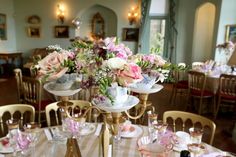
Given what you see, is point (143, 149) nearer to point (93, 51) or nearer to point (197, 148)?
point (197, 148)

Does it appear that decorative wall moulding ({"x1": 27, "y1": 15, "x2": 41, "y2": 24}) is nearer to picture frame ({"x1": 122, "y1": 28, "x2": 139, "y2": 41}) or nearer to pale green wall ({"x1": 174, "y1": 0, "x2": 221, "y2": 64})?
picture frame ({"x1": 122, "y1": 28, "x2": 139, "y2": 41})

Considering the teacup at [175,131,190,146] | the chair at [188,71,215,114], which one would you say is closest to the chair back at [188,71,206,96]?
the chair at [188,71,215,114]

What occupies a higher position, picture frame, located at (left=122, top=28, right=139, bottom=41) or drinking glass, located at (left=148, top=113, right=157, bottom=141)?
picture frame, located at (left=122, top=28, right=139, bottom=41)

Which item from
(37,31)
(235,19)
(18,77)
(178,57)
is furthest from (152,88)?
(37,31)

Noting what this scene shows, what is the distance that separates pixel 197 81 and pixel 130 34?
14.7ft

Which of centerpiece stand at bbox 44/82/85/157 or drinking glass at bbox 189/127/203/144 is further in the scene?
drinking glass at bbox 189/127/203/144

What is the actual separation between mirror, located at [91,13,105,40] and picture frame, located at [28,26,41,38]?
2121 mm

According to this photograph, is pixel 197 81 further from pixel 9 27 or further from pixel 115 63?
pixel 9 27

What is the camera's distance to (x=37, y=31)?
9.34 m

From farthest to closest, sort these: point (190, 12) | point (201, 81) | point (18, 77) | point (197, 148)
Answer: point (190, 12)
point (201, 81)
point (18, 77)
point (197, 148)

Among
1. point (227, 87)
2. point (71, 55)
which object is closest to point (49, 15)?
point (227, 87)

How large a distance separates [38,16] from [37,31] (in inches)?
22.7

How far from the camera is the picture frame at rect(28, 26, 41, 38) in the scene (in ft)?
30.6

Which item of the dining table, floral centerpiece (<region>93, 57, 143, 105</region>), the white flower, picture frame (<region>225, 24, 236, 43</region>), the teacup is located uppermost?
picture frame (<region>225, 24, 236, 43</region>)
